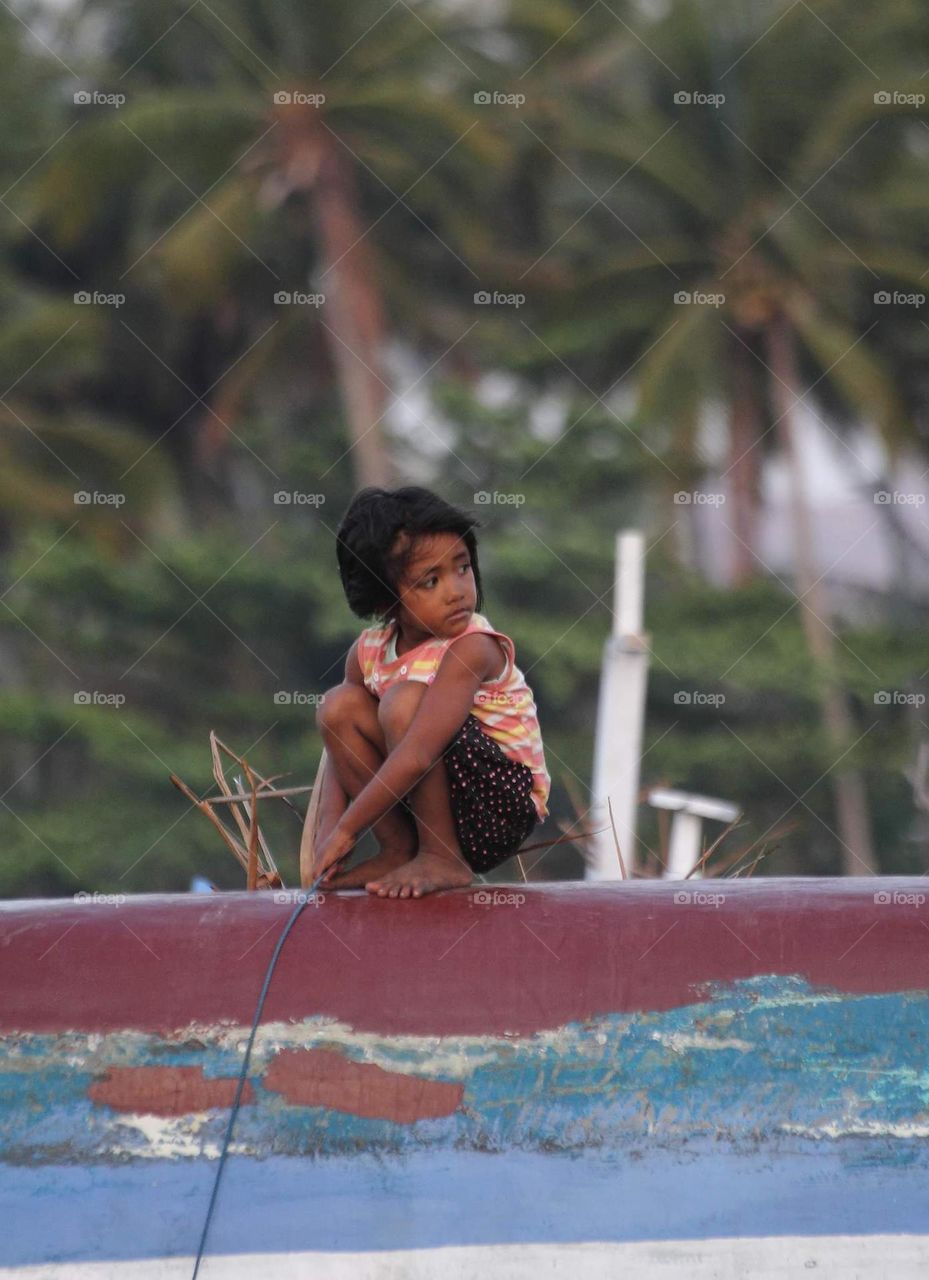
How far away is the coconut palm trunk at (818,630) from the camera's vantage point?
21047mm

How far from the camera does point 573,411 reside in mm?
22062

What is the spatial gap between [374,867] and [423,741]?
290 mm

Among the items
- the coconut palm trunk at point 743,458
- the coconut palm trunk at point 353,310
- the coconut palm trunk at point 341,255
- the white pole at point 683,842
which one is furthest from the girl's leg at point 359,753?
the coconut palm trunk at point 743,458

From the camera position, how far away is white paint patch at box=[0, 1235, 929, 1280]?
2.55 m

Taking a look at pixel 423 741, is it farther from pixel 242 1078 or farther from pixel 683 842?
pixel 683 842

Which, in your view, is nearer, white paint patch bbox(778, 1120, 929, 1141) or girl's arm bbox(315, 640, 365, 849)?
white paint patch bbox(778, 1120, 929, 1141)

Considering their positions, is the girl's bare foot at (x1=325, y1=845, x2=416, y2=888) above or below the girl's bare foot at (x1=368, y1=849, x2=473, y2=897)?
below

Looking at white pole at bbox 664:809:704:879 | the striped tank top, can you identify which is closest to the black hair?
the striped tank top

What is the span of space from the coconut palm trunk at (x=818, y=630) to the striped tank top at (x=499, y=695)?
55.0 feet

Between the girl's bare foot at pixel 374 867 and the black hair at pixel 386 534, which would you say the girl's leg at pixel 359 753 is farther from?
the black hair at pixel 386 534

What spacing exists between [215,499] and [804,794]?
389 inches

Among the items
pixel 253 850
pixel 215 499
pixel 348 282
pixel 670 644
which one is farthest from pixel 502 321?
pixel 253 850

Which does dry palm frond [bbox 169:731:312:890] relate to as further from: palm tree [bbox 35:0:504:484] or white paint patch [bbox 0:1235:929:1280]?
palm tree [bbox 35:0:504:484]

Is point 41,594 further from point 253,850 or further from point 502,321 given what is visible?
point 253,850
